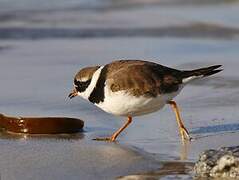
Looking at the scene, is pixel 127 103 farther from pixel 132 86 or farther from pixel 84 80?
pixel 84 80

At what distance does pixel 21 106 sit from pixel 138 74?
1.51m

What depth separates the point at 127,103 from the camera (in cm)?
617

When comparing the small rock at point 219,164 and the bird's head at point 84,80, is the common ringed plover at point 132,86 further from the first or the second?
the small rock at point 219,164

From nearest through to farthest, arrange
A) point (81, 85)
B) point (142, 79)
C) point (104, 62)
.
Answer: point (142, 79), point (81, 85), point (104, 62)

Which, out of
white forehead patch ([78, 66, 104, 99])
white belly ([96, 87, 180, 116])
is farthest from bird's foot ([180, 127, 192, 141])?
white forehead patch ([78, 66, 104, 99])

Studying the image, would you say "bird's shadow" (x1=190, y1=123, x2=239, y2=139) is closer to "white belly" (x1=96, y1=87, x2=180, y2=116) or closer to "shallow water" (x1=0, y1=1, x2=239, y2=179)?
"shallow water" (x1=0, y1=1, x2=239, y2=179)

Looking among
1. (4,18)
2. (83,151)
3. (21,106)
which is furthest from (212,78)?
(4,18)

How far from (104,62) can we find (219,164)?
461 centimetres

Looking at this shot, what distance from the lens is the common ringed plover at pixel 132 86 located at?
6176 mm

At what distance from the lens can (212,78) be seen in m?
8.51

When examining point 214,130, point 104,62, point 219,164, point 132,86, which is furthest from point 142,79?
point 104,62

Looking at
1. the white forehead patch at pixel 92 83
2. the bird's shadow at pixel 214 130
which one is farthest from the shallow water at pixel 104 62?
the white forehead patch at pixel 92 83

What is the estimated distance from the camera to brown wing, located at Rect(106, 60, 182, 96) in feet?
20.3

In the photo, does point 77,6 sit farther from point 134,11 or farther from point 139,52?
point 139,52
